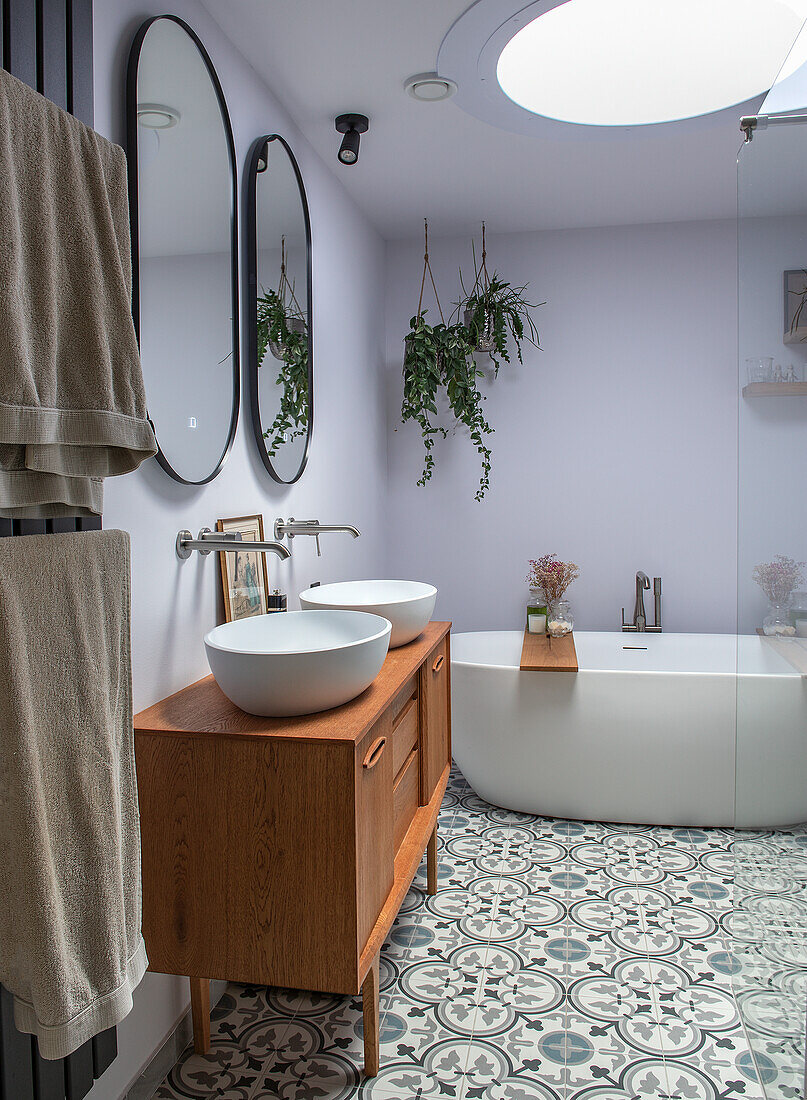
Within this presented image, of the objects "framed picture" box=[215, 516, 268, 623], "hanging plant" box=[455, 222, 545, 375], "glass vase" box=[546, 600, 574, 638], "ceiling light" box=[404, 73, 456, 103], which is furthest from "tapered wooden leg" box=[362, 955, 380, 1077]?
"hanging plant" box=[455, 222, 545, 375]

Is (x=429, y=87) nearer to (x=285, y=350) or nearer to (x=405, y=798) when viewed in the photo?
(x=285, y=350)

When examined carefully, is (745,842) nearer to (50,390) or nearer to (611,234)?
(50,390)

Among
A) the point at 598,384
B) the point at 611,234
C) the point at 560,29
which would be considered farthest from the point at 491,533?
the point at 560,29

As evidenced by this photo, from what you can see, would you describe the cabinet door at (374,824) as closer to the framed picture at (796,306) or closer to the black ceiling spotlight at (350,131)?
the framed picture at (796,306)

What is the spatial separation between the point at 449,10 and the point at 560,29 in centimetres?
63

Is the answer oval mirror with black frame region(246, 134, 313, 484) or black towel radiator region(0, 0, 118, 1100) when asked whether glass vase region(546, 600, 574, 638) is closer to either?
oval mirror with black frame region(246, 134, 313, 484)

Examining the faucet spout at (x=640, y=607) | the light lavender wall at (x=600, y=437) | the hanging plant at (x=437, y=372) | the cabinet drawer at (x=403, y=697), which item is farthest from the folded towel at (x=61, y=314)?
the faucet spout at (x=640, y=607)

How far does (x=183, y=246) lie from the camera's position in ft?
5.82

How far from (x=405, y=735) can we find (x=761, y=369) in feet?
3.80

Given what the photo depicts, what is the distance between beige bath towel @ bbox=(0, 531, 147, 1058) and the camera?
104 cm

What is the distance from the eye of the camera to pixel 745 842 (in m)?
1.64

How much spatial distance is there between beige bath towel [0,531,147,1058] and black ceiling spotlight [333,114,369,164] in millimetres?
1708

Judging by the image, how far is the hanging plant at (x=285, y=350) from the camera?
2230 millimetres

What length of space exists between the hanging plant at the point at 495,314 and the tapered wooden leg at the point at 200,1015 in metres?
2.70
